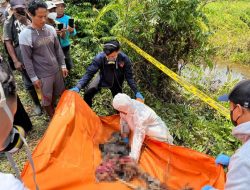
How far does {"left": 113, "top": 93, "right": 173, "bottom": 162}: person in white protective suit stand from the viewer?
3484mm

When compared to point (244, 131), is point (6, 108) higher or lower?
higher

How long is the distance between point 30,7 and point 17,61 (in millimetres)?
888

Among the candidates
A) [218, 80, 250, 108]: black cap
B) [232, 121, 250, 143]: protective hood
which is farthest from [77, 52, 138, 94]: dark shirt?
[232, 121, 250, 143]: protective hood

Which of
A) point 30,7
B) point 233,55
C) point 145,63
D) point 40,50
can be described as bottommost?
point 233,55

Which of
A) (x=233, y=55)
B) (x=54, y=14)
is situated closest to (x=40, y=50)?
(x=54, y=14)

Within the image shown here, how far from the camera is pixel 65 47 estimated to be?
15.6 feet

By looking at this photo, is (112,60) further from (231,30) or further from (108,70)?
(231,30)

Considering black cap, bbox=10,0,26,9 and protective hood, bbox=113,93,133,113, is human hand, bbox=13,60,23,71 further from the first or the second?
protective hood, bbox=113,93,133,113

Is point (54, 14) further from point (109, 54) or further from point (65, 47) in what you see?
point (109, 54)

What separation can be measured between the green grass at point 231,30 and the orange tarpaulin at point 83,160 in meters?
6.03

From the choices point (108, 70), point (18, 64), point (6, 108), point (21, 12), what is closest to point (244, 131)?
point (6, 108)

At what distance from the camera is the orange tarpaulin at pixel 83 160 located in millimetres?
2902

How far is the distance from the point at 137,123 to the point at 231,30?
8.34 m

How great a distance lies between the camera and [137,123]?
140 inches
